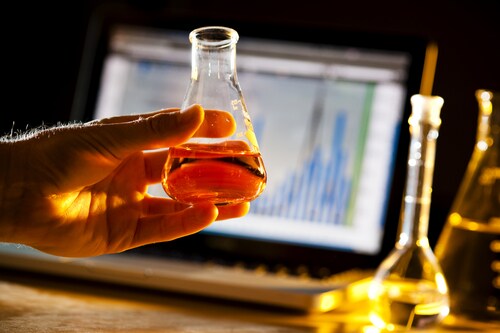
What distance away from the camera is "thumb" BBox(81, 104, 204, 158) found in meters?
0.65

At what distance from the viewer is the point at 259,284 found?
93 centimetres

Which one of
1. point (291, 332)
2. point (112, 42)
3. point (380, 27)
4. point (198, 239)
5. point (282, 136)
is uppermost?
point (380, 27)

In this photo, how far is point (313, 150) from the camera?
1.13 m

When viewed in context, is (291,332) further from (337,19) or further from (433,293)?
(337,19)

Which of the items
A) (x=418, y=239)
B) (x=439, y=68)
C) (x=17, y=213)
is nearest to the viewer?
(x=17, y=213)

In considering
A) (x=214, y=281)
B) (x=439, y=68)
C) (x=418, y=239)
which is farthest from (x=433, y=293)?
(x=439, y=68)

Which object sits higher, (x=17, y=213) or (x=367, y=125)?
(x=367, y=125)

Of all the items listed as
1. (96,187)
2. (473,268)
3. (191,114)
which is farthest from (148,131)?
(473,268)

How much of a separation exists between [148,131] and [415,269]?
366mm

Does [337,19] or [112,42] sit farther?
[337,19]

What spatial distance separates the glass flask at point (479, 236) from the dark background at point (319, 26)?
1.03ft

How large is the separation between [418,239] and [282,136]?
379 mm

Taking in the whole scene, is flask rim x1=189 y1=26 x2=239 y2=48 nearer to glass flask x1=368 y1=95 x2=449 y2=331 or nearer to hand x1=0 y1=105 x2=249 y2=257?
hand x1=0 y1=105 x2=249 y2=257

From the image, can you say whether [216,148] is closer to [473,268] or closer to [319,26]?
[473,268]
